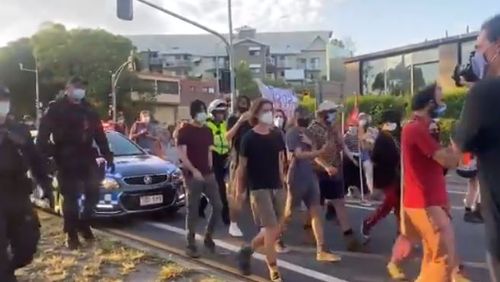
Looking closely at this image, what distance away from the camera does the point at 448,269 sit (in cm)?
543

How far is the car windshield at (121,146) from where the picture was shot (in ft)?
37.0

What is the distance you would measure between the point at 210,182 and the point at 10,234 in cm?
274

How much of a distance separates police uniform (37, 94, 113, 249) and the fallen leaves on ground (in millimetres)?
343

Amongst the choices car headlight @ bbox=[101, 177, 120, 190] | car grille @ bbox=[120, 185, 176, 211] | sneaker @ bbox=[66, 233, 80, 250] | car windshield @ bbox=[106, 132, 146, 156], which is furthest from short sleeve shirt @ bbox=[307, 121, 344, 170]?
car windshield @ bbox=[106, 132, 146, 156]

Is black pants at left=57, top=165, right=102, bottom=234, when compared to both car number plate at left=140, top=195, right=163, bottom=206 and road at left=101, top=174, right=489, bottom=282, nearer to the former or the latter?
road at left=101, top=174, right=489, bottom=282

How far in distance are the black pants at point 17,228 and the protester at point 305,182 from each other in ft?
9.50

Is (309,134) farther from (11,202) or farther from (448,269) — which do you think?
(11,202)

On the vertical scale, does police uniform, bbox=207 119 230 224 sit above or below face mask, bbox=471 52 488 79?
below

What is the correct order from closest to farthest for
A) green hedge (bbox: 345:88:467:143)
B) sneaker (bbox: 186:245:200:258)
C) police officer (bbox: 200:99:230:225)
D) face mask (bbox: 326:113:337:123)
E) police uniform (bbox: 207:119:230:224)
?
sneaker (bbox: 186:245:200:258) → face mask (bbox: 326:113:337:123) → police officer (bbox: 200:99:230:225) → police uniform (bbox: 207:119:230:224) → green hedge (bbox: 345:88:467:143)

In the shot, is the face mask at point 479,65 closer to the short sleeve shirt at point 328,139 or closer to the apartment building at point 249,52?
the short sleeve shirt at point 328,139

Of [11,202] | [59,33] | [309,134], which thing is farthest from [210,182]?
[59,33]

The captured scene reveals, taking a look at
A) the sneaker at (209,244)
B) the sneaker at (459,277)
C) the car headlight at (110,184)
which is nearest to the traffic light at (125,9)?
the car headlight at (110,184)

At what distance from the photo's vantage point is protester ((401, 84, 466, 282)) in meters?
5.45

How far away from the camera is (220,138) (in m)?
9.84
